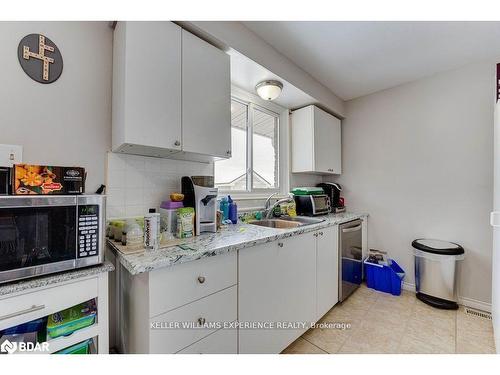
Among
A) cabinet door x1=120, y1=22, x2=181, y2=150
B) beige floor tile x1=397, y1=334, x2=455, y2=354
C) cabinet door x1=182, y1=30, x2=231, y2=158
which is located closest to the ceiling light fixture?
cabinet door x1=182, y1=30, x2=231, y2=158

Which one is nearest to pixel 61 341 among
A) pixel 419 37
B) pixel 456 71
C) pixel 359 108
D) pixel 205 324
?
pixel 205 324

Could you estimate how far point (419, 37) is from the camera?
1726 mm

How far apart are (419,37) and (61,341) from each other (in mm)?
2878

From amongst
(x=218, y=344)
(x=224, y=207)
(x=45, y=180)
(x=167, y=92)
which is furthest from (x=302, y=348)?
(x=167, y=92)

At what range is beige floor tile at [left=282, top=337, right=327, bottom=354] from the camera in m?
1.51

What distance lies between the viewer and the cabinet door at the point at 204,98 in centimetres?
132

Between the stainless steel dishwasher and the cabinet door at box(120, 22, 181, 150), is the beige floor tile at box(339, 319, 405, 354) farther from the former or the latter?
the cabinet door at box(120, 22, 181, 150)

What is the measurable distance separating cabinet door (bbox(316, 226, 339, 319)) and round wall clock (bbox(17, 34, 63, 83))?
195 centimetres

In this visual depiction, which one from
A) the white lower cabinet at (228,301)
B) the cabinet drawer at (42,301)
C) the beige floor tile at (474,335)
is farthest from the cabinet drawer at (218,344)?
the beige floor tile at (474,335)

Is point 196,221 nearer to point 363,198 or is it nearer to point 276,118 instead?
point 276,118

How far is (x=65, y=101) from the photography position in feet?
3.84

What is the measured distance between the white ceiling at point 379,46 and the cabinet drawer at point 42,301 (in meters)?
1.85

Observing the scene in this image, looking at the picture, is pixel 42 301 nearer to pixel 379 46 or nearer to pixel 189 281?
pixel 189 281

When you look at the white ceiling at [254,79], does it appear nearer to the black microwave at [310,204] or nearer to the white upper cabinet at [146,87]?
the white upper cabinet at [146,87]
